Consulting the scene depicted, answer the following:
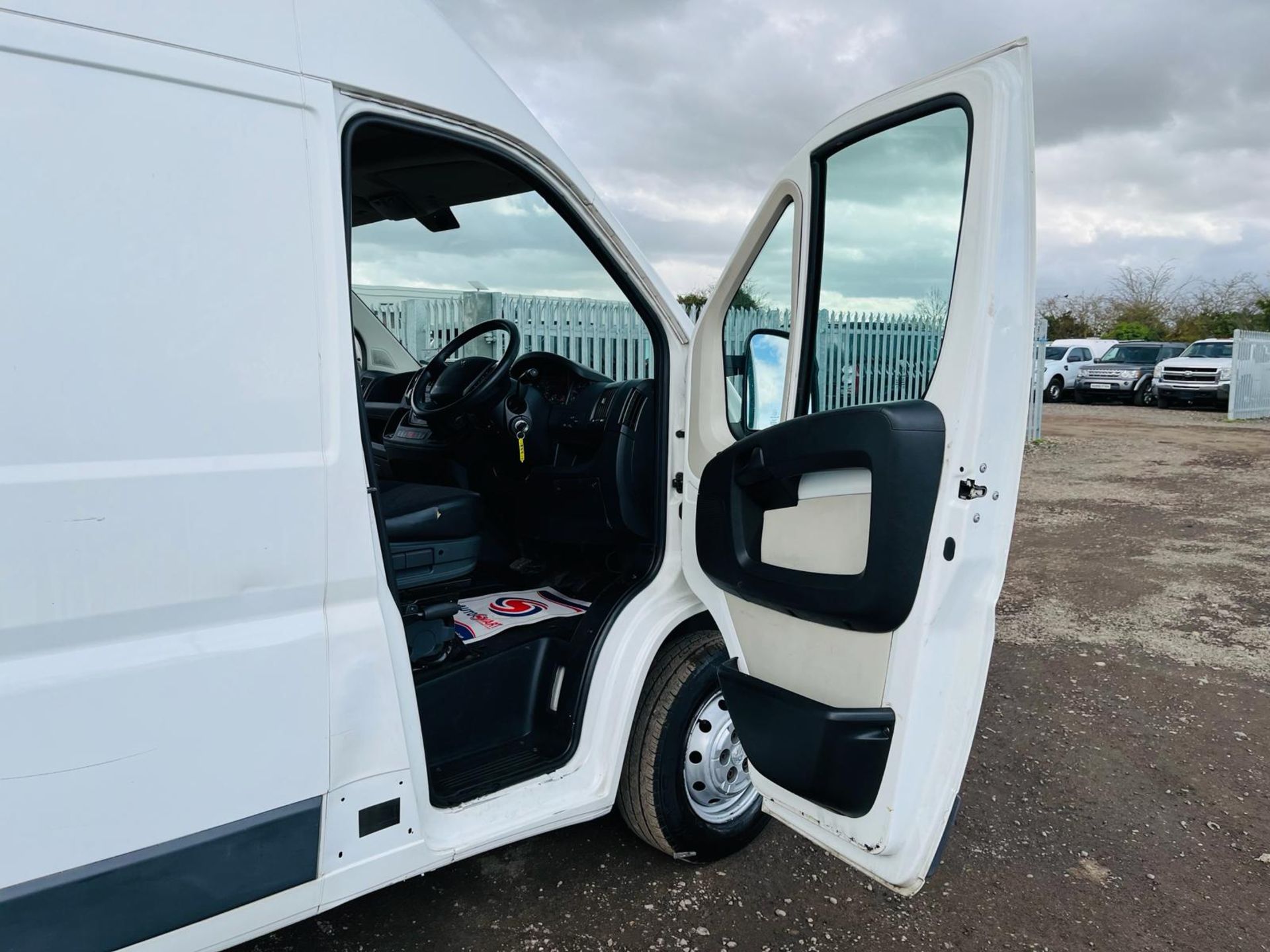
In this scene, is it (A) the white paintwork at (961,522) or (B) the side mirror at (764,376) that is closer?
(A) the white paintwork at (961,522)

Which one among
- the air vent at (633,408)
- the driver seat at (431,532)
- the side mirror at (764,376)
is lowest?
the driver seat at (431,532)

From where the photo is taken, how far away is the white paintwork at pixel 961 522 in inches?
71.6

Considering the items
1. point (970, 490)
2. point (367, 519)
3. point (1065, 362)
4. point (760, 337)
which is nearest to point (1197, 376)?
point (1065, 362)

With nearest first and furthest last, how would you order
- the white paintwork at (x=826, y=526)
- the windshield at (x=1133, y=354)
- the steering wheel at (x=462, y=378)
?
1. the white paintwork at (x=826, y=526)
2. the steering wheel at (x=462, y=378)
3. the windshield at (x=1133, y=354)

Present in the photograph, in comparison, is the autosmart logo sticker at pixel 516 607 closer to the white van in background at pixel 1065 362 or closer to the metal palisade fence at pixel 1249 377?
the metal palisade fence at pixel 1249 377

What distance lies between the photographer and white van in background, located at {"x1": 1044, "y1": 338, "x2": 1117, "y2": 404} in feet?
77.2

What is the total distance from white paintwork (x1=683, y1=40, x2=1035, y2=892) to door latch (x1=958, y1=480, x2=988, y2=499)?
0.05ft

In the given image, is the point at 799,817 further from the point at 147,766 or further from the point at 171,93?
the point at 171,93

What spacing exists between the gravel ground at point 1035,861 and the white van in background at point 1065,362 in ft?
66.6

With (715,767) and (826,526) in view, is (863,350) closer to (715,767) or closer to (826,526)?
(826,526)

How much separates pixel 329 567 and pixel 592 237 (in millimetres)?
1151

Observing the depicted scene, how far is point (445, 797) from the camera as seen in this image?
2.16m

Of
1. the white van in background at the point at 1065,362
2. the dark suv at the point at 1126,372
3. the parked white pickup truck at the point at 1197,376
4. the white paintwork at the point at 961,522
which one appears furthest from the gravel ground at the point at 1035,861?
the white van in background at the point at 1065,362

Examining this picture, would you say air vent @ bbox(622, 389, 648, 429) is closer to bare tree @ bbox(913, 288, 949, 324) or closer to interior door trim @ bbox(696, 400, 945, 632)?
interior door trim @ bbox(696, 400, 945, 632)
